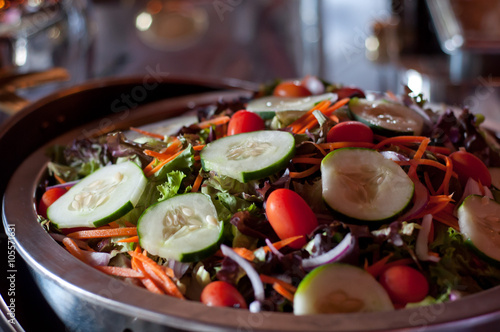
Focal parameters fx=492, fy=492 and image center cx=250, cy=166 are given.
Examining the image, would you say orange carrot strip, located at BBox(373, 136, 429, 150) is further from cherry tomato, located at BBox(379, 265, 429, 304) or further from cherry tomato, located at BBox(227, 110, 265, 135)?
cherry tomato, located at BBox(379, 265, 429, 304)

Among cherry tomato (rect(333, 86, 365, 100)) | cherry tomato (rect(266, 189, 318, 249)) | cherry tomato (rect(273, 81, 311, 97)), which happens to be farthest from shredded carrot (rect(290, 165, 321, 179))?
cherry tomato (rect(273, 81, 311, 97))

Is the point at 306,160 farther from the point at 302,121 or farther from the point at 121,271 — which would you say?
the point at 121,271

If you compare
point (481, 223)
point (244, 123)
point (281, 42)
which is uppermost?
point (244, 123)

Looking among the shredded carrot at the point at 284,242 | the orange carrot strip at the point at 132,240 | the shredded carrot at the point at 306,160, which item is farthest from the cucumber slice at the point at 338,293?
the orange carrot strip at the point at 132,240

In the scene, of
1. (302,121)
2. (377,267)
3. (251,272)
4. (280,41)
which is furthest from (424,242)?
(280,41)

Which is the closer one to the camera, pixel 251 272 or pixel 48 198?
pixel 251 272

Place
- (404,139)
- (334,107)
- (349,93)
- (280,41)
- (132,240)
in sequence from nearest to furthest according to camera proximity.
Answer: (132,240) < (404,139) < (334,107) < (349,93) < (280,41)

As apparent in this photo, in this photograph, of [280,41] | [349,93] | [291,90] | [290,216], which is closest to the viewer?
[290,216]

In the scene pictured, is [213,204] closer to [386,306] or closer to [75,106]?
[386,306]

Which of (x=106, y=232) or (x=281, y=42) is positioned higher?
(x=106, y=232)
